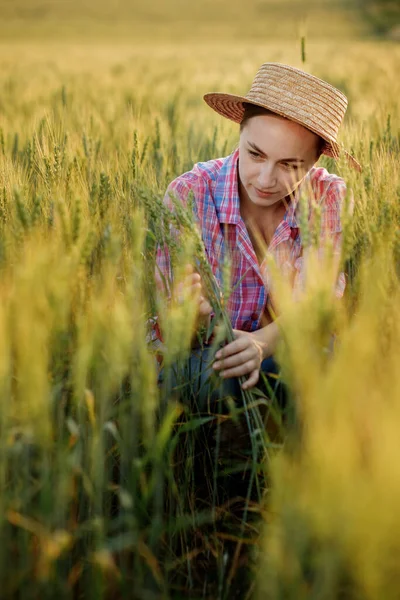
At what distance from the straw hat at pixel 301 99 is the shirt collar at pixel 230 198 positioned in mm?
145

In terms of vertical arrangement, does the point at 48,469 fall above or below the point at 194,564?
above

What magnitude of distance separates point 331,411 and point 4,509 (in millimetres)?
447

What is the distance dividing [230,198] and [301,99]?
0.31m

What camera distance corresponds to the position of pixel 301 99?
65.4 inches

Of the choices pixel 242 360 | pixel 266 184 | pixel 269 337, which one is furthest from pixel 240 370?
pixel 266 184

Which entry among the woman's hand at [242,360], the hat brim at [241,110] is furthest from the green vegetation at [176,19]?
the woman's hand at [242,360]

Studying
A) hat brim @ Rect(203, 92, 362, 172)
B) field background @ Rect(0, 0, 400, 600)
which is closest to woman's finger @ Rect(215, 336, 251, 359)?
field background @ Rect(0, 0, 400, 600)

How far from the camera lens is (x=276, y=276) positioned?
3.12ft

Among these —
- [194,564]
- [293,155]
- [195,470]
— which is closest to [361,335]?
[194,564]

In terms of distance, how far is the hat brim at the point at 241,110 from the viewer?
1.64m

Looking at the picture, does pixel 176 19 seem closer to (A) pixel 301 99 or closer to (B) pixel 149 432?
(A) pixel 301 99

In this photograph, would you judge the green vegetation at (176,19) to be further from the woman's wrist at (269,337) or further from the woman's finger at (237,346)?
the woman's finger at (237,346)

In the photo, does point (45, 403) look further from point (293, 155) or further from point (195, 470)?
point (293, 155)

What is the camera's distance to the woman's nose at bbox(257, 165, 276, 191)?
161 centimetres
